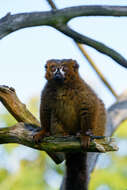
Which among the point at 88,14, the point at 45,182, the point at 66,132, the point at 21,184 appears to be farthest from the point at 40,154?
the point at 88,14

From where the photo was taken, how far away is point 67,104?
5.66 m

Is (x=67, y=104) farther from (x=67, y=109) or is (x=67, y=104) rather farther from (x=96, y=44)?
(x=96, y=44)

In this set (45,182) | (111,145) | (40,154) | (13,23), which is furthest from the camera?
(40,154)

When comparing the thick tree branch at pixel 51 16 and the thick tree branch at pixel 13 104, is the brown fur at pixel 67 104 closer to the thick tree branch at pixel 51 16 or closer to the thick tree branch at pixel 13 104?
the thick tree branch at pixel 13 104

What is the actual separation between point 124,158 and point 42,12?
7.59 meters

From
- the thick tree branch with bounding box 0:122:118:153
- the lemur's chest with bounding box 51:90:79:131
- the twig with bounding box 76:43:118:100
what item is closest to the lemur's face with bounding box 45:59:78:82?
the lemur's chest with bounding box 51:90:79:131

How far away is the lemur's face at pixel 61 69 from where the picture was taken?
5.63 metres

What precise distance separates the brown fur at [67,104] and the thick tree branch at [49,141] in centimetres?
27

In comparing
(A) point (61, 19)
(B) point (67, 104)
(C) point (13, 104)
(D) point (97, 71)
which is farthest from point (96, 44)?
(D) point (97, 71)

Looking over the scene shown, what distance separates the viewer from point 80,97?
220 inches

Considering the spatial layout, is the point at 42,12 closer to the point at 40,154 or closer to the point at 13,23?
the point at 13,23

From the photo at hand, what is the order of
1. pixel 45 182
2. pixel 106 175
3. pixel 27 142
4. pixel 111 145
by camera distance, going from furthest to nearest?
pixel 45 182 → pixel 106 175 → pixel 27 142 → pixel 111 145

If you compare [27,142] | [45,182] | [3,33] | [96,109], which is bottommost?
[45,182]

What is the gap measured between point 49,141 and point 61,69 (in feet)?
4.26
